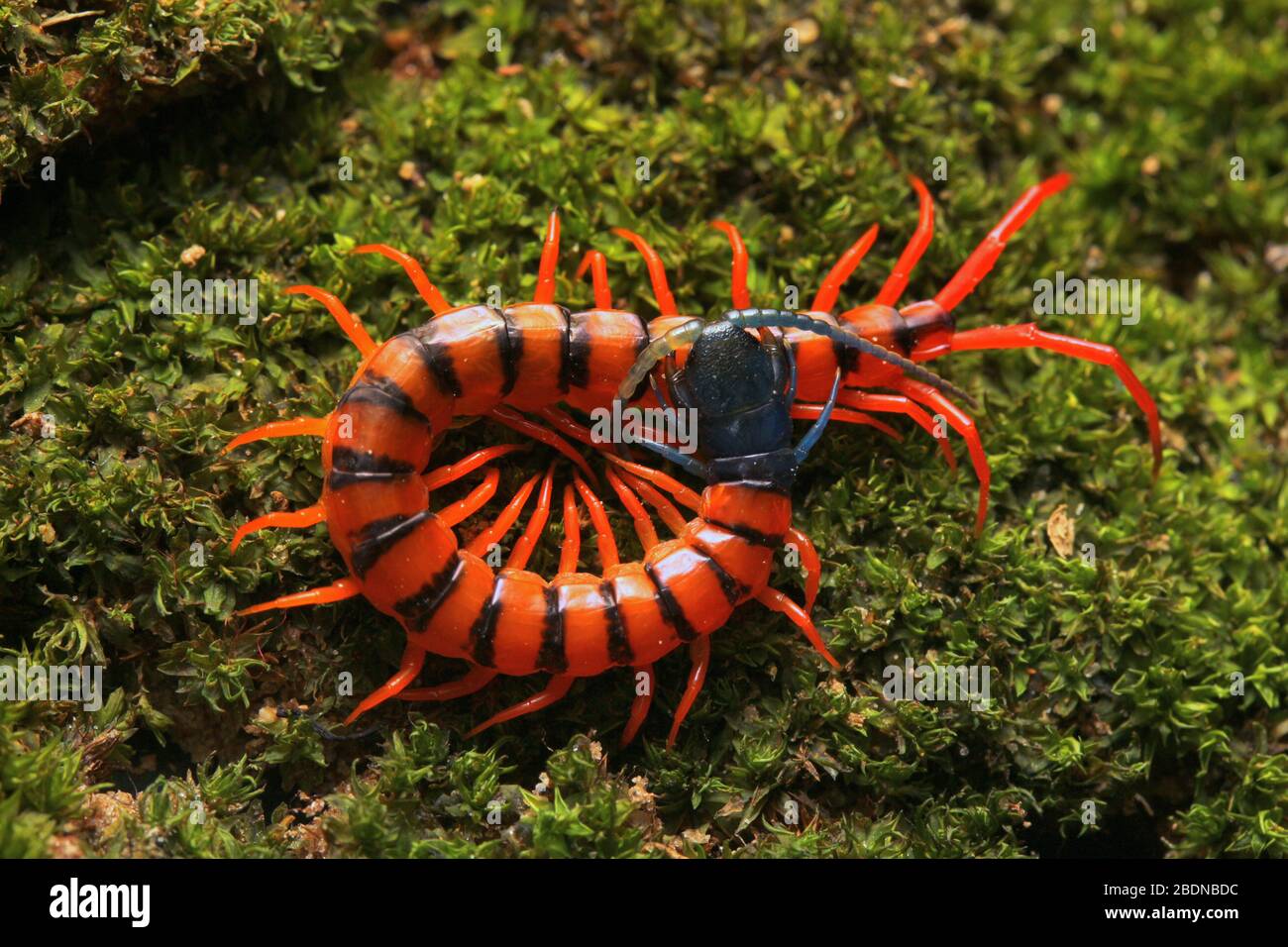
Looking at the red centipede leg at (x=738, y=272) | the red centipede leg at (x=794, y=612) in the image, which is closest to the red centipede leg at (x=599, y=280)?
the red centipede leg at (x=738, y=272)

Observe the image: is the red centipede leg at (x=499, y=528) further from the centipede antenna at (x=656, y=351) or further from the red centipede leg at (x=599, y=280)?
the red centipede leg at (x=599, y=280)

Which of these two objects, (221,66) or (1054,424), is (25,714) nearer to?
(221,66)

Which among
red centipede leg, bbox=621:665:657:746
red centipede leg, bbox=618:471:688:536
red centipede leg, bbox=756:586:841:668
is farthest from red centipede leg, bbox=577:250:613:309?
red centipede leg, bbox=621:665:657:746

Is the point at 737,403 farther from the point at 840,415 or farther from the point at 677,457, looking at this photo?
the point at 840,415

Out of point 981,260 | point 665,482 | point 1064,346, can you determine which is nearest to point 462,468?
point 665,482
